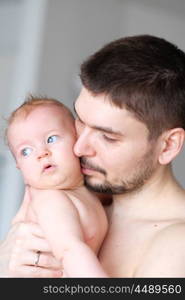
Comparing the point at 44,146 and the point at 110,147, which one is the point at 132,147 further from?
the point at 44,146

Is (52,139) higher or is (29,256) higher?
(52,139)

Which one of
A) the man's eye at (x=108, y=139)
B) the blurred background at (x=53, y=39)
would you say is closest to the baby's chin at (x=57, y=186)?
the man's eye at (x=108, y=139)

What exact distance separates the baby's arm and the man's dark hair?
0.25 m

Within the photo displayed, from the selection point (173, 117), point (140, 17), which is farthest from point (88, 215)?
point (140, 17)

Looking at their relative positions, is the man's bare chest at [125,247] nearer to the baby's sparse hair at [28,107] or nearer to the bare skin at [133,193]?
the bare skin at [133,193]

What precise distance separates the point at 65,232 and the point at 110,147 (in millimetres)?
238

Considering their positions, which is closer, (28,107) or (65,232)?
(65,232)

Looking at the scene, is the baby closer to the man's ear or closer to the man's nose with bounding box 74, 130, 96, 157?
the man's nose with bounding box 74, 130, 96, 157

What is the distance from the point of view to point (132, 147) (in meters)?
1.39

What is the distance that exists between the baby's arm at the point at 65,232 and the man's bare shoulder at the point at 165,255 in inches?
5.3

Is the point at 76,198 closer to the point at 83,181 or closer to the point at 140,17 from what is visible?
the point at 83,181

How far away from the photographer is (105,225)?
139cm

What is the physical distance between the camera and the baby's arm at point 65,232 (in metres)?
1.16

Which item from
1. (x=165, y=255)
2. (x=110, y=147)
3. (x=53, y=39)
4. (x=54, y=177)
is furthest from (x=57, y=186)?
(x=53, y=39)
